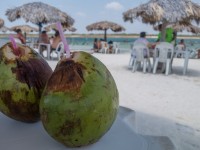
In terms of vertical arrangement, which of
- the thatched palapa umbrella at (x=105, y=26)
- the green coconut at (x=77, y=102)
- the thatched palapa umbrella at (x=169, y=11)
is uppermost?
the thatched palapa umbrella at (x=169, y=11)

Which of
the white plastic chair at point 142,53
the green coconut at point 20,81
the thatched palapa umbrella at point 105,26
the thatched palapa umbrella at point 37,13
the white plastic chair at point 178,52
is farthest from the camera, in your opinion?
the thatched palapa umbrella at point 105,26

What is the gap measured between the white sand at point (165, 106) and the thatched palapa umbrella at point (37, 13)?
5.82 m

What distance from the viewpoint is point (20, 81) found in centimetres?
88

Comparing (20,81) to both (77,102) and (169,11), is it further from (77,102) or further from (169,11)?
(169,11)

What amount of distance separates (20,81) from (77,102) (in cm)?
23

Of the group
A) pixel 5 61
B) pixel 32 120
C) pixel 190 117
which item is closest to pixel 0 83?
pixel 5 61

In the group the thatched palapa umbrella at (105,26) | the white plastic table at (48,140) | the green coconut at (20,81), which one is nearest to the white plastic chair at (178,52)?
the white plastic table at (48,140)

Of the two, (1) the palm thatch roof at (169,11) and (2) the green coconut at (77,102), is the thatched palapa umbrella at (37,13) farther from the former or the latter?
(2) the green coconut at (77,102)

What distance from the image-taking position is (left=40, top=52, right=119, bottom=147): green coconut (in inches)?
30.1

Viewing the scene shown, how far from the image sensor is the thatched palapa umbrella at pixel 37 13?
35.3 ft

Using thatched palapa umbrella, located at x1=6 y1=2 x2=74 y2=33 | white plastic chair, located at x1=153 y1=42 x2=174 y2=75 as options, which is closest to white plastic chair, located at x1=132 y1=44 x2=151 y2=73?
white plastic chair, located at x1=153 y1=42 x2=174 y2=75

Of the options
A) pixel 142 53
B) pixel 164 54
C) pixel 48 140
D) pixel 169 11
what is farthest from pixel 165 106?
pixel 169 11

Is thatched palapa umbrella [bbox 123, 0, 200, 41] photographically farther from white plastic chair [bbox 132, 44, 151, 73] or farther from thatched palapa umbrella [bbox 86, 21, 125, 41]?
thatched palapa umbrella [bbox 86, 21, 125, 41]

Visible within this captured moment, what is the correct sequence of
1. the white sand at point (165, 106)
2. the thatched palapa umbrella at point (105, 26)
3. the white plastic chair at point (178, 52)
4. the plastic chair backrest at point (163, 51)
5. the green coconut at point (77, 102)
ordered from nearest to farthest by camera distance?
the green coconut at point (77, 102) < the white sand at point (165, 106) < the plastic chair backrest at point (163, 51) < the white plastic chair at point (178, 52) < the thatched palapa umbrella at point (105, 26)
